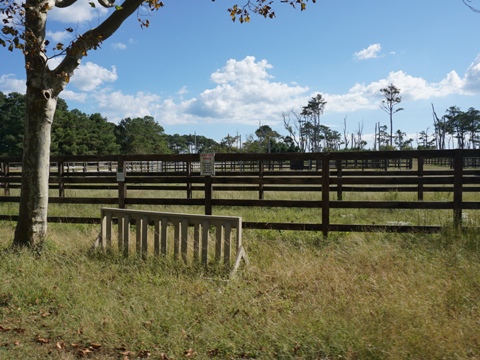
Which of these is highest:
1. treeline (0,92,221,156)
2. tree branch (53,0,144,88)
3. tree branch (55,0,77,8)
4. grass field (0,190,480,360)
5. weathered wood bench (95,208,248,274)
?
treeline (0,92,221,156)

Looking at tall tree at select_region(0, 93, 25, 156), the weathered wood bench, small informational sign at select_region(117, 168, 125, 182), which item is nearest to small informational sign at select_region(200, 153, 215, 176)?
Answer: the weathered wood bench

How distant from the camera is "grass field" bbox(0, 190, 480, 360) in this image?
3.46 meters

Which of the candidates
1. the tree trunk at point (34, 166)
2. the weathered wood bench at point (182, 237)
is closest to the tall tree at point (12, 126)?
the tree trunk at point (34, 166)

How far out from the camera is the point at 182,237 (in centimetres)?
586

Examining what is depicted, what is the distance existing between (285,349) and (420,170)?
9891 mm

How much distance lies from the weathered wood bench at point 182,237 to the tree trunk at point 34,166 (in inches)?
44.8

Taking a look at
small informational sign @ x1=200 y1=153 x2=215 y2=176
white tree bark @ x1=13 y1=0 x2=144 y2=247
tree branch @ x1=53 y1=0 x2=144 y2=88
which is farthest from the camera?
small informational sign @ x1=200 y1=153 x2=215 y2=176

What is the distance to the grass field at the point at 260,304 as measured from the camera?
3.46m

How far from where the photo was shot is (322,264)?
5.49 metres

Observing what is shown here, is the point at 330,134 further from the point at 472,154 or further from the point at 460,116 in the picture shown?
the point at 472,154

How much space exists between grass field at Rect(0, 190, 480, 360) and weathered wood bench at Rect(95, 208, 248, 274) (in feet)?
0.83

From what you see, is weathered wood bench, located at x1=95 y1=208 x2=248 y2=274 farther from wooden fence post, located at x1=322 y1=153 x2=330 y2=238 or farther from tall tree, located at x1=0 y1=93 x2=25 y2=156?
tall tree, located at x1=0 y1=93 x2=25 y2=156

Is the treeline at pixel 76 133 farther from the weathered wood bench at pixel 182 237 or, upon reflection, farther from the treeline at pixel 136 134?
the weathered wood bench at pixel 182 237

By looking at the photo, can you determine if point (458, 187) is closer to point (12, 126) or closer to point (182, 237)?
point (182, 237)
